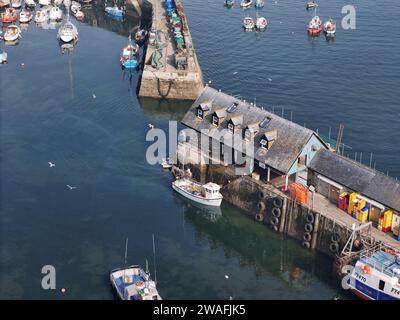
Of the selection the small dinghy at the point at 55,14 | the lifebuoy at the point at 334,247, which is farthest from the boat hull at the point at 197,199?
the small dinghy at the point at 55,14

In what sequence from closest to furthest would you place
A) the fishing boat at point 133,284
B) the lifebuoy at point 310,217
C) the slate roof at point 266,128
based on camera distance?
1. the fishing boat at point 133,284
2. the lifebuoy at point 310,217
3. the slate roof at point 266,128

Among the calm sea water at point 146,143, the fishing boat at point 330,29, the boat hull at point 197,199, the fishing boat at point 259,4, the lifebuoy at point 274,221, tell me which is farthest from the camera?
the fishing boat at point 259,4

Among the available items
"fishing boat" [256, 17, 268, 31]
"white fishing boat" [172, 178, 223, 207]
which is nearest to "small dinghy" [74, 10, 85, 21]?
"fishing boat" [256, 17, 268, 31]

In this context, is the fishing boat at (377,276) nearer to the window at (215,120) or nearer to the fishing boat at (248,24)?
the window at (215,120)

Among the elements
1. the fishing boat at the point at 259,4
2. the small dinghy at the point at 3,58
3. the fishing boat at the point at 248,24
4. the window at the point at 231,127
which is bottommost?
the small dinghy at the point at 3,58

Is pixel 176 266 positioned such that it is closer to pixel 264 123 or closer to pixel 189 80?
pixel 264 123

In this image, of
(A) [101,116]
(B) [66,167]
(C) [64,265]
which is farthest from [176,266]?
(A) [101,116]

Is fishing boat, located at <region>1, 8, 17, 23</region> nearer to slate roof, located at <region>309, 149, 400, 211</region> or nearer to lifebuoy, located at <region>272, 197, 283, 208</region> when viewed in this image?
slate roof, located at <region>309, 149, 400, 211</region>
